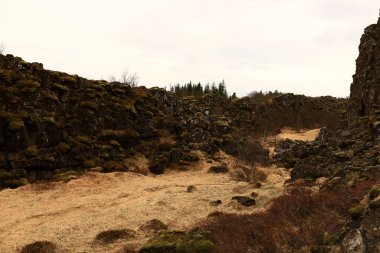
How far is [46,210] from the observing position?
102 feet

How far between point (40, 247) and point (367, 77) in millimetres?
38286

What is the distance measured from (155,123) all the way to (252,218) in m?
34.5

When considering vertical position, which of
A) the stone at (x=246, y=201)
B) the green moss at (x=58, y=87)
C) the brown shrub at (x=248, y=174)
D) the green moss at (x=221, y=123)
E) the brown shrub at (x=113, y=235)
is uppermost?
the green moss at (x=58, y=87)

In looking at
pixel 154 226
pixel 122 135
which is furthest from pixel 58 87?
pixel 154 226

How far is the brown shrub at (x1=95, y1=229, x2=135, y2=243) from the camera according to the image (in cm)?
2385

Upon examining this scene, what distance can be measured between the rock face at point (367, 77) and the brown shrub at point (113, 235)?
94.4 feet

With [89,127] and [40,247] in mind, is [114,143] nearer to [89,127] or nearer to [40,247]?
[89,127]

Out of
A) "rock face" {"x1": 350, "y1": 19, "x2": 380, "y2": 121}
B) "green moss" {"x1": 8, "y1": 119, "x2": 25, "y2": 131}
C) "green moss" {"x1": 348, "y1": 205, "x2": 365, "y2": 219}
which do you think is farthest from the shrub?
"rock face" {"x1": 350, "y1": 19, "x2": 380, "y2": 121}

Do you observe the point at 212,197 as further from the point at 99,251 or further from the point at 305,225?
the point at 305,225

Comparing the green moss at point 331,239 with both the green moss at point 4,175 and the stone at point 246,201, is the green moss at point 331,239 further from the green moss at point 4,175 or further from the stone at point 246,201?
the green moss at point 4,175

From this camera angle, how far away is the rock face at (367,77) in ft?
138

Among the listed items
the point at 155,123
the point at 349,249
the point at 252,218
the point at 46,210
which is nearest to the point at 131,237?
the point at 252,218

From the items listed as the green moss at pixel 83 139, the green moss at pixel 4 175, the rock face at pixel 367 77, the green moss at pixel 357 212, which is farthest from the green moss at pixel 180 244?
the rock face at pixel 367 77

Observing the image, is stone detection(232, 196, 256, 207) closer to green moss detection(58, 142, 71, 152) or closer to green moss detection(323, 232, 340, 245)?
green moss detection(323, 232, 340, 245)
